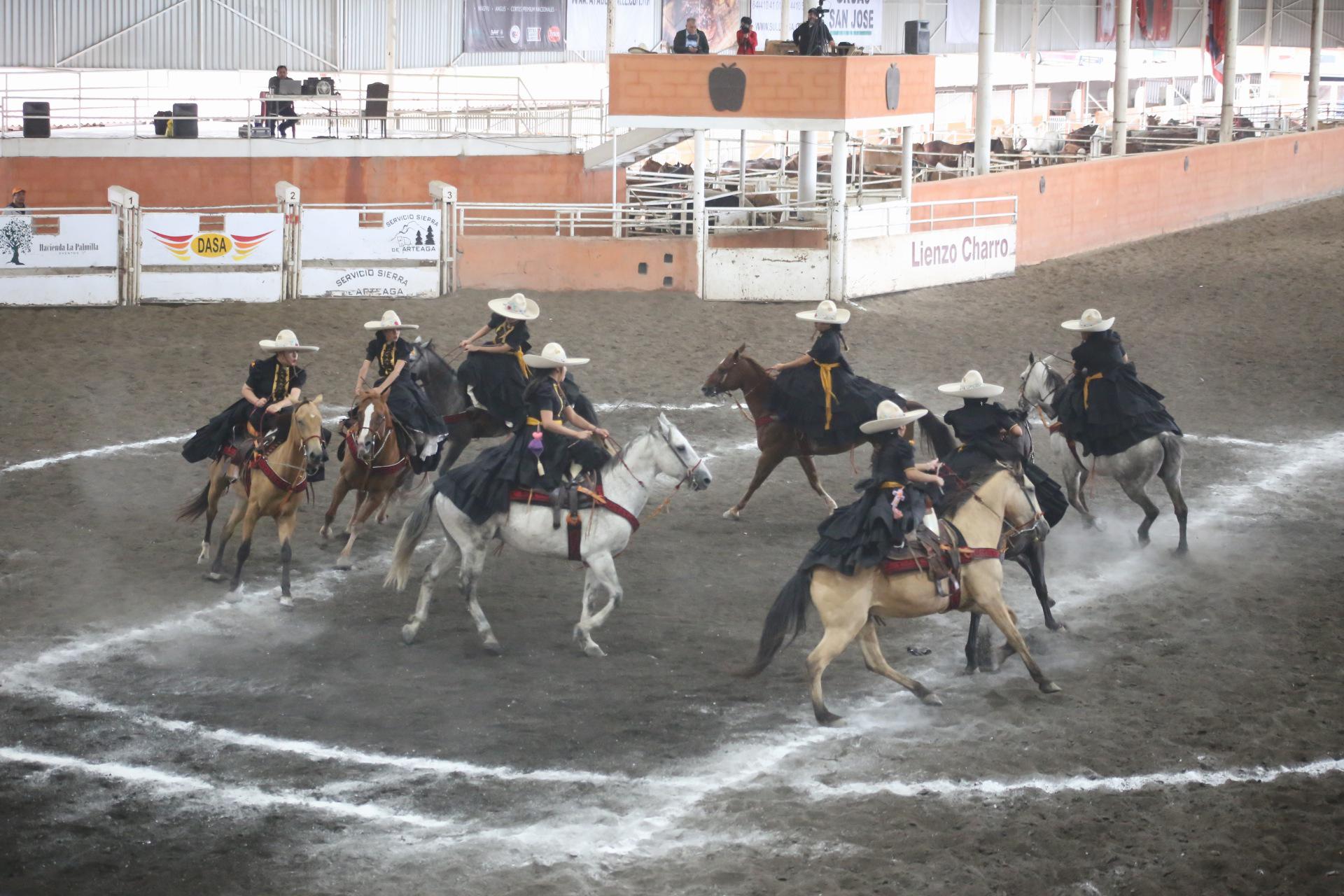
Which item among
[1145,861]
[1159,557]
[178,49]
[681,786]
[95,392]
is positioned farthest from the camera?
[178,49]

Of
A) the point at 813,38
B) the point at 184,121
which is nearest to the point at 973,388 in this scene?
the point at 813,38

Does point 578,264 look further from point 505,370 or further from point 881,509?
point 881,509

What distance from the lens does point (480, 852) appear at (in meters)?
7.35

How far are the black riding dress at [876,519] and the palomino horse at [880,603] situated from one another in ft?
0.40

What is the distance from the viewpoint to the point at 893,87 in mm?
23406

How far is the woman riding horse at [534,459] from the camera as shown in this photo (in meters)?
10.0

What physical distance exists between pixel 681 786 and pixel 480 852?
126cm

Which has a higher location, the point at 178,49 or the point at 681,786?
the point at 178,49

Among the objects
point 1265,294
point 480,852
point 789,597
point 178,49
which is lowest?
point 480,852

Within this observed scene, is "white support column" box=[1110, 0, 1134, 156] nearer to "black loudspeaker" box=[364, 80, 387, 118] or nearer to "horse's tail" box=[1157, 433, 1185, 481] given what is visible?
"black loudspeaker" box=[364, 80, 387, 118]

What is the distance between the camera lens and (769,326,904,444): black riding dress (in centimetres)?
1277

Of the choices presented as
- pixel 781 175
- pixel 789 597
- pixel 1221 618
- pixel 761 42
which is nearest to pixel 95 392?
pixel 789 597

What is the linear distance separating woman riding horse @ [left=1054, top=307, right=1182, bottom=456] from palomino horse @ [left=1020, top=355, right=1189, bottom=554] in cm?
9

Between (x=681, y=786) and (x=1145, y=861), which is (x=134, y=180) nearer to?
(x=681, y=786)
